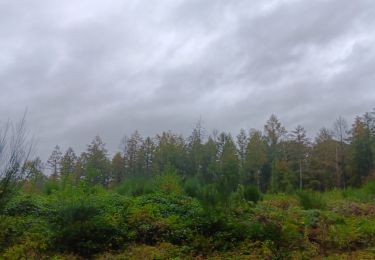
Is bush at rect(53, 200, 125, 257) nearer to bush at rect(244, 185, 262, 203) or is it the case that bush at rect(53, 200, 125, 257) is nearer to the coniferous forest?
the coniferous forest

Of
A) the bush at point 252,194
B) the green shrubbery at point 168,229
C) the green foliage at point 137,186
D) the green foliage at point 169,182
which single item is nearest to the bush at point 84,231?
the green shrubbery at point 168,229

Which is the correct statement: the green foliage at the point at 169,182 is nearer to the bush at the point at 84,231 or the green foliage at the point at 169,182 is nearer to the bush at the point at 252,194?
the bush at the point at 252,194

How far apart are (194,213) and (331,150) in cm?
4346

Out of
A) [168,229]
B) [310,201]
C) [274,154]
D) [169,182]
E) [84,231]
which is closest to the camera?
[84,231]

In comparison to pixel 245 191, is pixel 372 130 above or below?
above

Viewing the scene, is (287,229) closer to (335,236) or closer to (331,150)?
(335,236)

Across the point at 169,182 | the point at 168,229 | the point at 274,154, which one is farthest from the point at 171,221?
the point at 274,154

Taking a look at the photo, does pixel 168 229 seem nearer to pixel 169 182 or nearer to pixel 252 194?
pixel 169 182

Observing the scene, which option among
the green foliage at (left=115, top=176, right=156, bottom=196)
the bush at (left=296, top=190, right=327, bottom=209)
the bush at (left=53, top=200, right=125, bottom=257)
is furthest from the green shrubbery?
the green foliage at (left=115, top=176, right=156, bottom=196)

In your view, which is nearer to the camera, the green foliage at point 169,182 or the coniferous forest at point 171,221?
the coniferous forest at point 171,221

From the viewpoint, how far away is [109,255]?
914 centimetres

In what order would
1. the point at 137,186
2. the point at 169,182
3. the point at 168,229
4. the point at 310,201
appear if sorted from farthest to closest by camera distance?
1. the point at 137,186
2. the point at 169,182
3. the point at 310,201
4. the point at 168,229

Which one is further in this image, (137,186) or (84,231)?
(137,186)

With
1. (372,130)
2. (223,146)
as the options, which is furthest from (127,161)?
(372,130)
